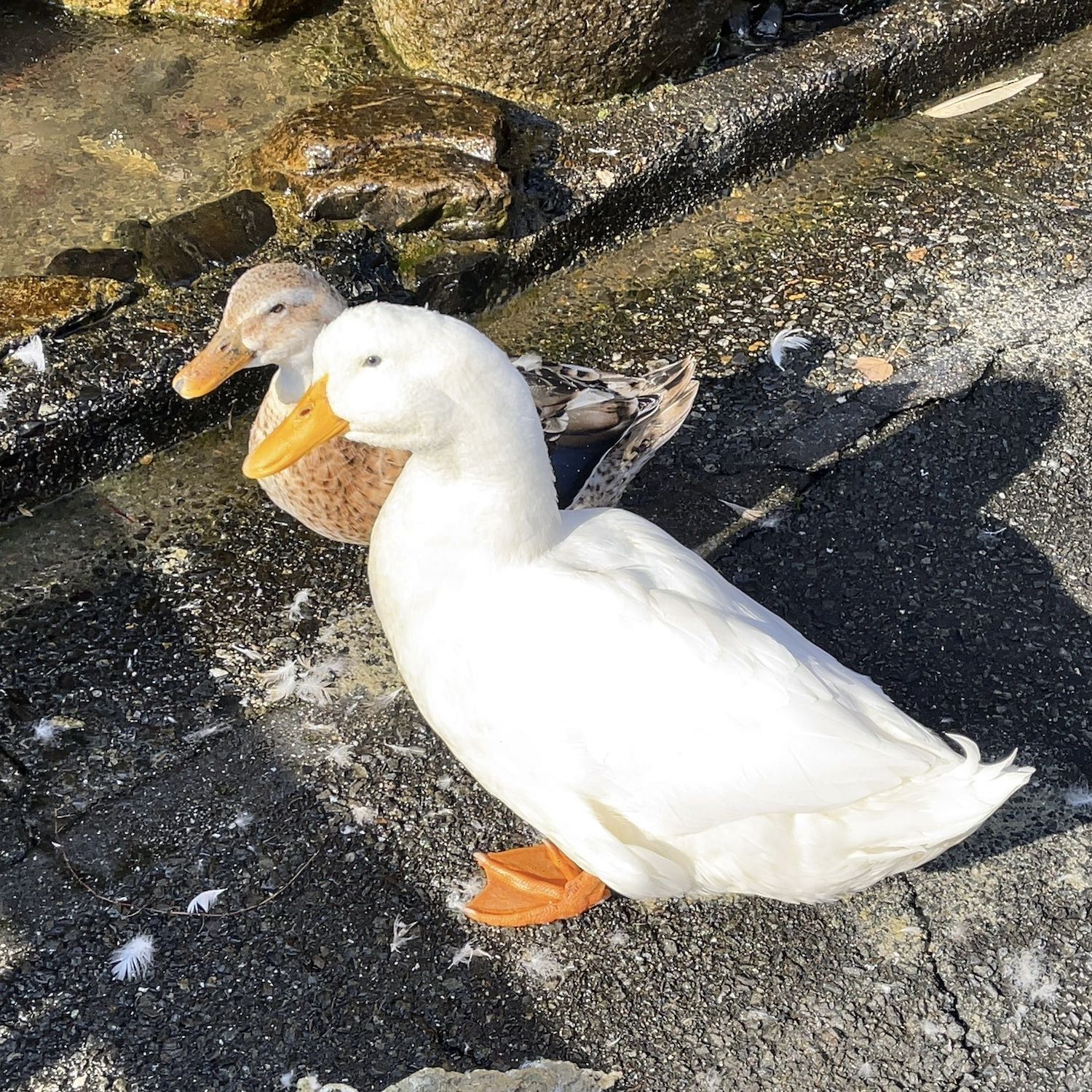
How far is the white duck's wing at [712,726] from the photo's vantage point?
2217mm

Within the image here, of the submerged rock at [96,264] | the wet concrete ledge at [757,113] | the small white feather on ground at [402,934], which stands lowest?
the small white feather on ground at [402,934]

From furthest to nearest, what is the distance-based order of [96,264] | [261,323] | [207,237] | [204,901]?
[207,237]
[96,264]
[261,323]
[204,901]

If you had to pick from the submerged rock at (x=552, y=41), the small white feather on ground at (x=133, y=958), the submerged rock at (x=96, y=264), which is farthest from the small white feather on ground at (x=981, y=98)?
the small white feather on ground at (x=133, y=958)

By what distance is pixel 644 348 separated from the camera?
388 cm

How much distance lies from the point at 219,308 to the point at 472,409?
1.69m

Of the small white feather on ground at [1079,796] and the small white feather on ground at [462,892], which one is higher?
the small white feather on ground at [462,892]

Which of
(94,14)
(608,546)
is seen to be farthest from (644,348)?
(94,14)

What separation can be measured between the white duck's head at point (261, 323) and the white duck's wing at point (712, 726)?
1097 mm

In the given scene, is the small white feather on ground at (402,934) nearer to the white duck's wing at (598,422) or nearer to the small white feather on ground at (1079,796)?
the white duck's wing at (598,422)

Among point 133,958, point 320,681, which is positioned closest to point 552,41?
point 320,681

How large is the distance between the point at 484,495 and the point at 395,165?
191cm

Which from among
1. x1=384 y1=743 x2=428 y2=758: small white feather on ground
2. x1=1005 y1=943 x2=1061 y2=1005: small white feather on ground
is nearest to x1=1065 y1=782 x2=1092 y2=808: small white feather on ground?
x1=1005 y1=943 x2=1061 y2=1005: small white feather on ground

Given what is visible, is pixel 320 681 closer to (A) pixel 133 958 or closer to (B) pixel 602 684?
(A) pixel 133 958

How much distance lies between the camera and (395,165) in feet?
12.7
